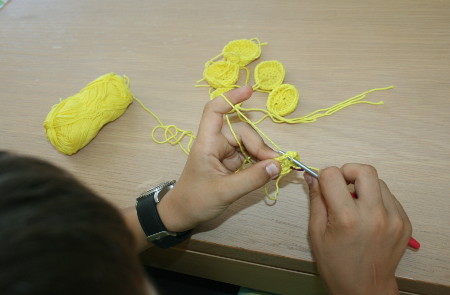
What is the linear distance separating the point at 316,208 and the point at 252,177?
120 millimetres

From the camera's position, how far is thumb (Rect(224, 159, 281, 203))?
1.75 feet

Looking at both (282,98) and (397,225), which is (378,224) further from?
(282,98)

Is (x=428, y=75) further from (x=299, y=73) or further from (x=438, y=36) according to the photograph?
(x=299, y=73)

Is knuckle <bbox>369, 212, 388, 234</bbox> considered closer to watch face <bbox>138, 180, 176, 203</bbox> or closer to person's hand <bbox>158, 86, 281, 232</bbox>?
person's hand <bbox>158, 86, 281, 232</bbox>

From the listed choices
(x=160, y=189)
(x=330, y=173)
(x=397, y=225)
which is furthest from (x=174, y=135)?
(x=397, y=225)

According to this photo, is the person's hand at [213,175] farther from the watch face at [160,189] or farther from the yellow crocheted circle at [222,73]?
the yellow crocheted circle at [222,73]

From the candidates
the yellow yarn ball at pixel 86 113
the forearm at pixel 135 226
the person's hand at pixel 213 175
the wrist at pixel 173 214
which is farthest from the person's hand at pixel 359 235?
the yellow yarn ball at pixel 86 113

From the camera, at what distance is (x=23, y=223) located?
0.91 ft

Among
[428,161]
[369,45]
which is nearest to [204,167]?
[428,161]

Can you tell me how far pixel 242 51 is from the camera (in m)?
0.83

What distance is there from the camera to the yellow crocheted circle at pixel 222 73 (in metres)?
0.78

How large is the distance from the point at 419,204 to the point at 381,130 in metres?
0.16

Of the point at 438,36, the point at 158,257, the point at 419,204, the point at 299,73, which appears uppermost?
the point at 438,36

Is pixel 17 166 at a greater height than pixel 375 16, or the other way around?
pixel 375 16
